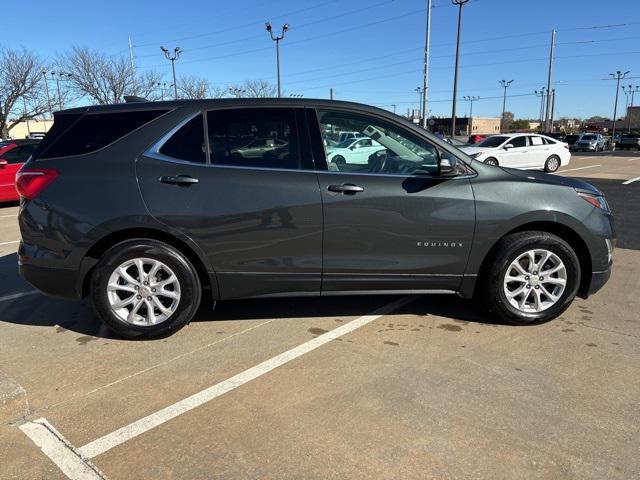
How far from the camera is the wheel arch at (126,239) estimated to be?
3678 mm

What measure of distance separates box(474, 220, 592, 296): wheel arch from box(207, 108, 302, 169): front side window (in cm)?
161

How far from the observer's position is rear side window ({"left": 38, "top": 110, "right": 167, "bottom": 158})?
3715mm

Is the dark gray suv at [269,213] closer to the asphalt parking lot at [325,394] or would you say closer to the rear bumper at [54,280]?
the rear bumper at [54,280]

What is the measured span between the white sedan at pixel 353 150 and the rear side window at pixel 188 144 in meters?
0.96

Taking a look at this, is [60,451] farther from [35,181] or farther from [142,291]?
[35,181]

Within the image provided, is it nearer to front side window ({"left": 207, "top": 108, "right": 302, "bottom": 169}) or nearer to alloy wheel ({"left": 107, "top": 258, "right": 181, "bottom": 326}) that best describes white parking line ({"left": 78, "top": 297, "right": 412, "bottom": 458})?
alloy wheel ({"left": 107, "top": 258, "right": 181, "bottom": 326})

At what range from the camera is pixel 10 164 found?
35.9ft

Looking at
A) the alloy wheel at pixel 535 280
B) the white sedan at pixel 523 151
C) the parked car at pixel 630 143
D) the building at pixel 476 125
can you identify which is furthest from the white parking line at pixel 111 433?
the building at pixel 476 125

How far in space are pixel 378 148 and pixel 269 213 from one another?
3.36 ft

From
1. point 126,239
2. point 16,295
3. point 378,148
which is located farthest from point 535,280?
point 16,295

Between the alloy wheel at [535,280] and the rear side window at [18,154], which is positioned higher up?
the rear side window at [18,154]

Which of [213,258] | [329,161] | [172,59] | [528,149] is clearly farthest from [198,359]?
[172,59]

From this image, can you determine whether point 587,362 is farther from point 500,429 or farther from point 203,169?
point 203,169

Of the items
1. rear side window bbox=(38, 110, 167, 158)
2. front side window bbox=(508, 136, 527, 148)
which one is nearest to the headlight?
rear side window bbox=(38, 110, 167, 158)
